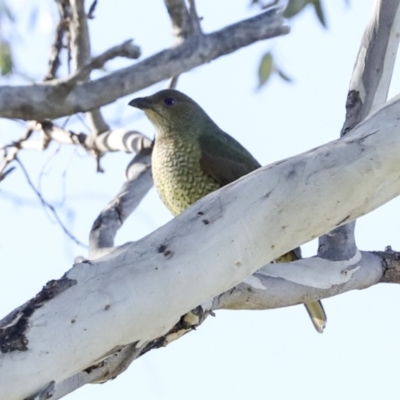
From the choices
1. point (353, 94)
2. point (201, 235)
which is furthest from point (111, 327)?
point (353, 94)

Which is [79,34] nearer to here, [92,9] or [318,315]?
[92,9]

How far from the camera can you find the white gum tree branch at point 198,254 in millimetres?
2643

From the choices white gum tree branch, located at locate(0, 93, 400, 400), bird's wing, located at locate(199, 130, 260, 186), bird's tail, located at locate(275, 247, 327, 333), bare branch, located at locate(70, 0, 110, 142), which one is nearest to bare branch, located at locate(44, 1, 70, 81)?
bare branch, located at locate(70, 0, 110, 142)

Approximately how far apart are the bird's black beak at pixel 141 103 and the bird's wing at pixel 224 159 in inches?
15.3

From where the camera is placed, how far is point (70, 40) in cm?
581

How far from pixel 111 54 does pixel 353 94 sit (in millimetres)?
1098

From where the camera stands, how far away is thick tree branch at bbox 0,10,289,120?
4.38m

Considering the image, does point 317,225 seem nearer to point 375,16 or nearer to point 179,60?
point 375,16

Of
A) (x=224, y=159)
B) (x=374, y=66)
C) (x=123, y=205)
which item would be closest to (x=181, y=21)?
(x=224, y=159)

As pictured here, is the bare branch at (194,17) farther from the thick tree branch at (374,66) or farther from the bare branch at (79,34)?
the thick tree branch at (374,66)

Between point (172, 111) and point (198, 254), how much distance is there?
330cm

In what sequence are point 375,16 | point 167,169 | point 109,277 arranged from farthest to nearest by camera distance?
point 167,169, point 375,16, point 109,277

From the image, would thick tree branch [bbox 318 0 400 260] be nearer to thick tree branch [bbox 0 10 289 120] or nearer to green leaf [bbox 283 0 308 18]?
green leaf [bbox 283 0 308 18]

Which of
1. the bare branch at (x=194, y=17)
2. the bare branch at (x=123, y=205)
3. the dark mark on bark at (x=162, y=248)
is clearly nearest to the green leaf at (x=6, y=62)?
the bare branch at (x=123, y=205)
